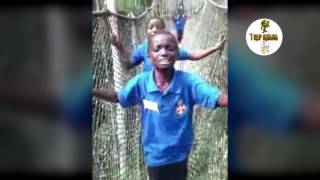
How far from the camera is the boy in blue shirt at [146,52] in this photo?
13.3ft

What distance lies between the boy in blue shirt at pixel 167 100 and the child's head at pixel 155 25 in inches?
1.2

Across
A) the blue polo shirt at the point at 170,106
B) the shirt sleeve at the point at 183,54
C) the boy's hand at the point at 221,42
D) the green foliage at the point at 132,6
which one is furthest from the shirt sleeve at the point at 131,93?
the boy's hand at the point at 221,42

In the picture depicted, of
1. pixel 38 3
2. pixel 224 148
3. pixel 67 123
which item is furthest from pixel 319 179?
pixel 38 3

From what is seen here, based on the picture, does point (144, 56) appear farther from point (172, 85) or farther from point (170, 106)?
point (170, 106)

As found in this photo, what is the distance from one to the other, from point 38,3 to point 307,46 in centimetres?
191

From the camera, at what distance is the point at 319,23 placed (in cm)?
403

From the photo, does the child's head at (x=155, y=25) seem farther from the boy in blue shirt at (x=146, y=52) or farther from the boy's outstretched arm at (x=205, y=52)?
the boy's outstretched arm at (x=205, y=52)

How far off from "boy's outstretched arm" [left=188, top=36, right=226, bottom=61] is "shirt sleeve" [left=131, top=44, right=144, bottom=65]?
0.34 meters

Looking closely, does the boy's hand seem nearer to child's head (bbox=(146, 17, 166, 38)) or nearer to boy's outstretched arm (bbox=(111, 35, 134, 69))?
child's head (bbox=(146, 17, 166, 38))

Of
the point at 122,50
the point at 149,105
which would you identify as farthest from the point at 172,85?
the point at 122,50

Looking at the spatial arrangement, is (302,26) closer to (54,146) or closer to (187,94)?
(187,94)

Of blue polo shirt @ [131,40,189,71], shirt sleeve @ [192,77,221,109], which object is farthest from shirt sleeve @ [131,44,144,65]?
shirt sleeve @ [192,77,221,109]

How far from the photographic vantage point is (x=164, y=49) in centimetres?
407

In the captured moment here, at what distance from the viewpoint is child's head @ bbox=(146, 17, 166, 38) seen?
13.3 ft
